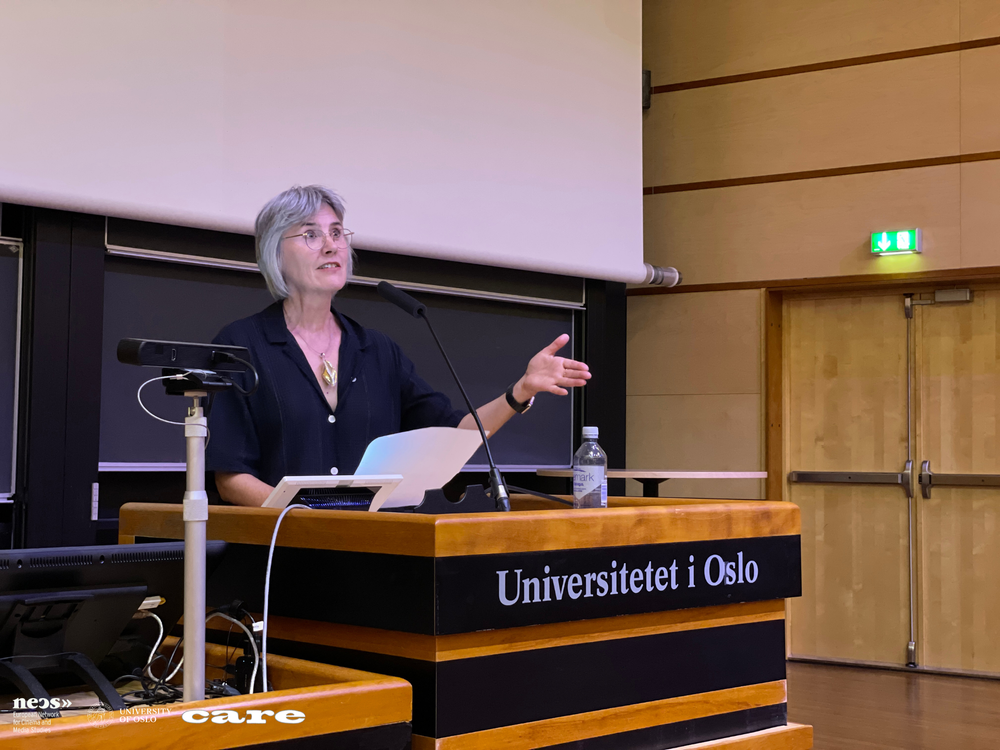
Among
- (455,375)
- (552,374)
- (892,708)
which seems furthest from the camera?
(892,708)

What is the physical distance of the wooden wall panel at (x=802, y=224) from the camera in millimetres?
4980

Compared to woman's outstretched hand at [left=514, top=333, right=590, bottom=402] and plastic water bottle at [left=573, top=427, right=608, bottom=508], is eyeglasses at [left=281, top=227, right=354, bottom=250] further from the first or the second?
plastic water bottle at [left=573, top=427, right=608, bottom=508]

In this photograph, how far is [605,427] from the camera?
17.4 ft

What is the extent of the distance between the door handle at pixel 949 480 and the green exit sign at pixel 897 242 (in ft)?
3.34

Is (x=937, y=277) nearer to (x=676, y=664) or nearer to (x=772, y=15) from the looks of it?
(x=772, y=15)

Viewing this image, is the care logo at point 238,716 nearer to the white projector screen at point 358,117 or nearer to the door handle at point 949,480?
the white projector screen at point 358,117

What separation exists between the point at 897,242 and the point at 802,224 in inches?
19.2

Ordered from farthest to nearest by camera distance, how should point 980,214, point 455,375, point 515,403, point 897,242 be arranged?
point 897,242 < point 980,214 < point 515,403 < point 455,375

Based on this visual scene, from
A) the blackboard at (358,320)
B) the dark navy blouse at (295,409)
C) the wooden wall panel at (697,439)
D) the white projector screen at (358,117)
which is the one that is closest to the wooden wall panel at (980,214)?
the wooden wall panel at (697,439)

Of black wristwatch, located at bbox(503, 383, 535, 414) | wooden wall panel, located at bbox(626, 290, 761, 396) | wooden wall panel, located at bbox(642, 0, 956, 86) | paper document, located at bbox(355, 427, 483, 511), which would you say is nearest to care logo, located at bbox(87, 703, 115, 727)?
paper document, located at bbox(355, 427, 483, 511)

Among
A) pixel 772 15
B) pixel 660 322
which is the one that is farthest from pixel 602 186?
pixel 772 15

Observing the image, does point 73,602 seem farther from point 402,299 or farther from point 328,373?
point 328,373

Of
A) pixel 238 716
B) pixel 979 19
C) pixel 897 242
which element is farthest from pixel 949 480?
pixel 238 716

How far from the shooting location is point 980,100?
16.1 ft
